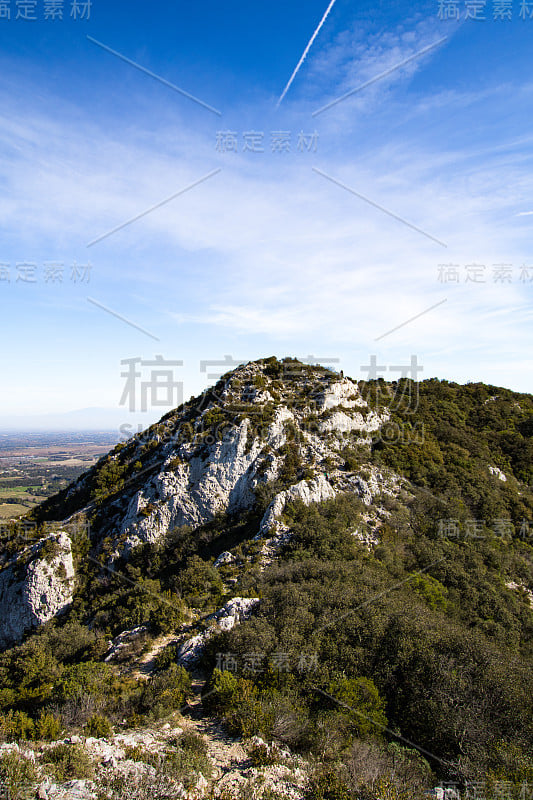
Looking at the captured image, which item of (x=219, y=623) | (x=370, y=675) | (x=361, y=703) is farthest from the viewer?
(x=219, y=623)

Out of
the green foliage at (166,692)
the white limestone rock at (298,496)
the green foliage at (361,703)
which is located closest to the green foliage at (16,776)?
the green foliage at (166,692)

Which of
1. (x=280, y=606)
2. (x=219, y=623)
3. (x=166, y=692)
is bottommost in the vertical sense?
(x=166, y=692)

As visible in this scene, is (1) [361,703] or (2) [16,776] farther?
(1) [361,703]

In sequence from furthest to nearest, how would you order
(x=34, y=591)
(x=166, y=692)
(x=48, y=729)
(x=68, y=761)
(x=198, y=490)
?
(x=198, y=490)
(x=34, y=591)
(x=166, y=692)
(x=48, y=729)
(x=68, y=761)

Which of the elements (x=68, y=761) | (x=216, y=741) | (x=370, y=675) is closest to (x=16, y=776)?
(x=68, y=761)

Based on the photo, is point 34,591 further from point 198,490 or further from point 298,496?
point 298,496

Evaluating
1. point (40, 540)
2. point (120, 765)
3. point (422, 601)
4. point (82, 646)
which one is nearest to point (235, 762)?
point (120, 765)

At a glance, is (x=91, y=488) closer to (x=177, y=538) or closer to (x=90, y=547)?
(x=90, y=547)
